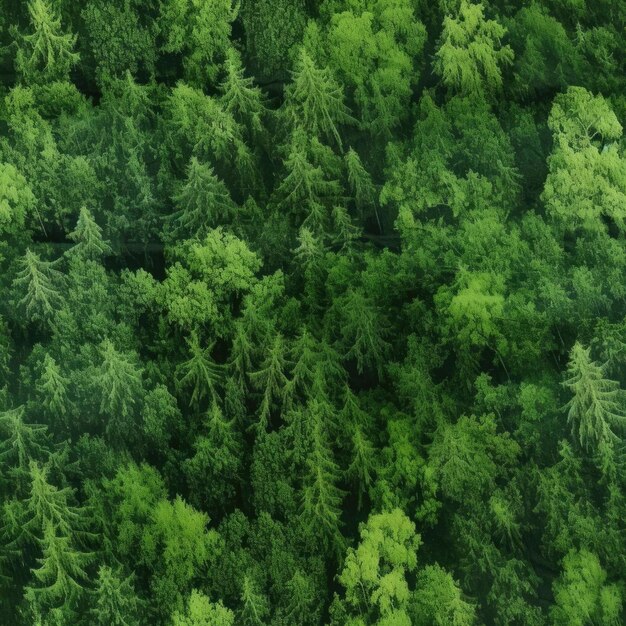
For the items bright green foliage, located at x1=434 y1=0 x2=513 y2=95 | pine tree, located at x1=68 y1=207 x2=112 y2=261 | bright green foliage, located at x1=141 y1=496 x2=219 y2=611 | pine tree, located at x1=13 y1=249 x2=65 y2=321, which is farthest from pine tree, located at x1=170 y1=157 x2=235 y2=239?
bright green foliage, located at x1=141 y1=496 x2=219 y2=611

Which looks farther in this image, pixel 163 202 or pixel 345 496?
pixel 163 202

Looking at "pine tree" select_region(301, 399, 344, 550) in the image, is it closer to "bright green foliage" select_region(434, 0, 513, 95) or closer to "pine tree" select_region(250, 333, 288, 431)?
"pine tree" select_region(250, 333, 288, 431)

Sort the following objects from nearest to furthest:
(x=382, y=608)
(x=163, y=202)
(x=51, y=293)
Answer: (x=382, y=608), (x=51, y=293), (x=163, y=202)

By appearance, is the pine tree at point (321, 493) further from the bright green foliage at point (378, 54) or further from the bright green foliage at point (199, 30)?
the bright green foliage at point (199, 30)

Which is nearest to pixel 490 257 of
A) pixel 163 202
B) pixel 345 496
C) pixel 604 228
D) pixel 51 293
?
pixel 604 228

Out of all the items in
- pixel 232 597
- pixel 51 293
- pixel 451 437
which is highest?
pixel 451 437

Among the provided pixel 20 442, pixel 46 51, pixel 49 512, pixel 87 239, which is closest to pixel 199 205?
pixel 87 239

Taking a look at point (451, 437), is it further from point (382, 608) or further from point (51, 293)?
point (51, 293)
